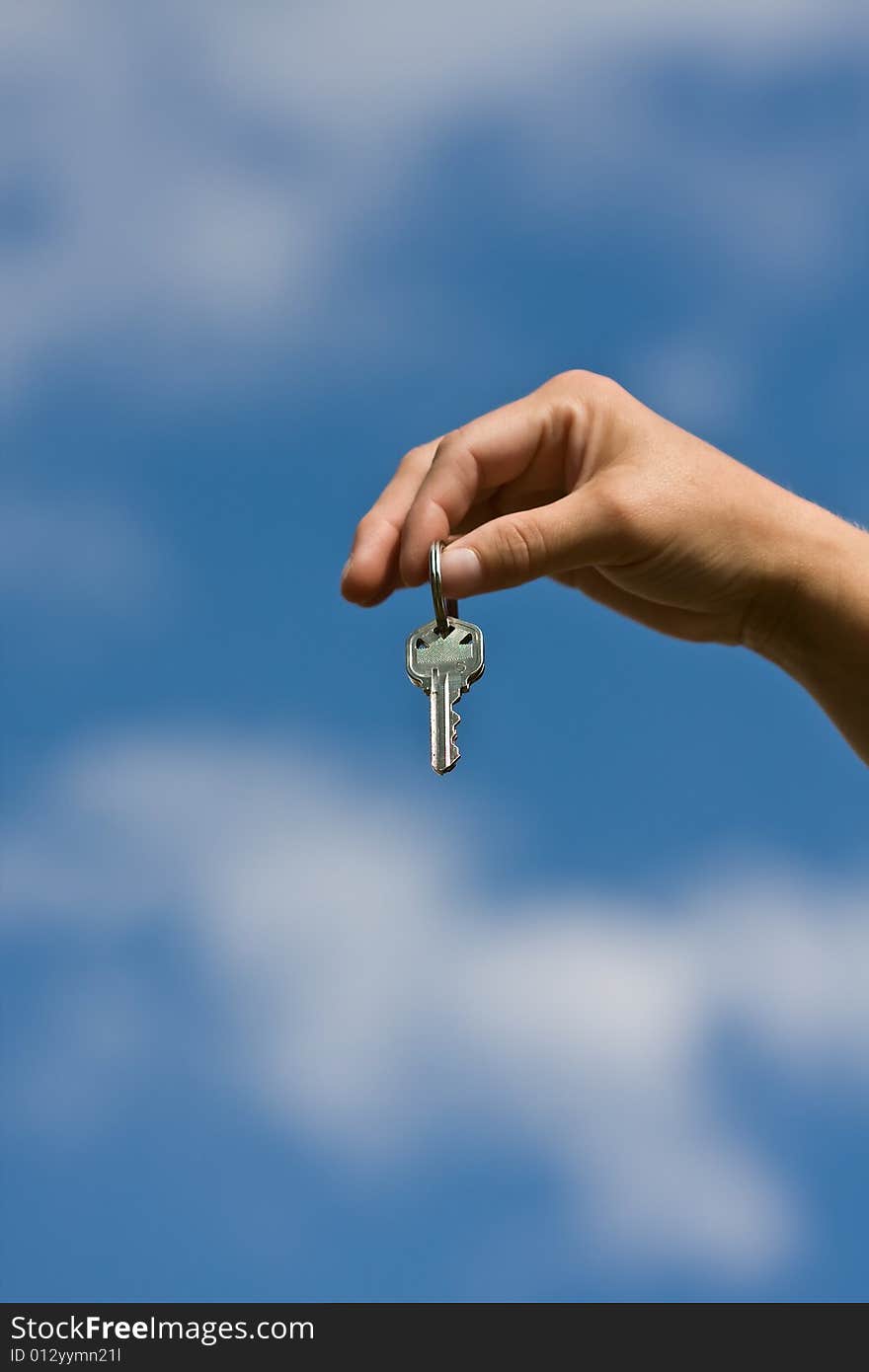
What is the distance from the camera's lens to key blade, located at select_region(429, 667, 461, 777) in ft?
13.8

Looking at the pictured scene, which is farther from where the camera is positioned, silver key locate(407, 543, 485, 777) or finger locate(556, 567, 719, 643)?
finger locate(556, 567, 719, 643)

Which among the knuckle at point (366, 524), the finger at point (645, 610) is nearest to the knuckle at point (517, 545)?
the knuckle at point (366, 524)

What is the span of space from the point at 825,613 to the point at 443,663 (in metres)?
1.29

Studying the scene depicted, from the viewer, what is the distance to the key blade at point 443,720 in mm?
4195

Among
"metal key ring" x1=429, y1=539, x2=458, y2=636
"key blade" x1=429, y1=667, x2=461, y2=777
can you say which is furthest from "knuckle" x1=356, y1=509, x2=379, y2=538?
"key blade" x1=429, y1=667, x2=461, y2=777

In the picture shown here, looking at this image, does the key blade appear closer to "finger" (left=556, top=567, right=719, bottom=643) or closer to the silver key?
the silver key

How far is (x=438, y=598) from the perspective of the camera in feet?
14.1

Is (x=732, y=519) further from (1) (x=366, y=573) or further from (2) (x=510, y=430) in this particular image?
(1) (x=366, y=573)

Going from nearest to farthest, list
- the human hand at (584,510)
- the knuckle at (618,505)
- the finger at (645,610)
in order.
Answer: the human hand at (584,510) → the knuckle at (618,505) → the finger at (645,610)

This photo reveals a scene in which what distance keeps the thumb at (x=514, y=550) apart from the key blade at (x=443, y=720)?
0.24m

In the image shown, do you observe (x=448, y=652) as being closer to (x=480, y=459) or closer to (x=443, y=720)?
(x=443, y=720)

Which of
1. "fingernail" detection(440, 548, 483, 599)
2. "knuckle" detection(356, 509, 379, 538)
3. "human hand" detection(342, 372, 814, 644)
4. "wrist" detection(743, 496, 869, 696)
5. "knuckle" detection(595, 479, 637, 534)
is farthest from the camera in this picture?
"wrist" detection(743, 496, 869, 696)

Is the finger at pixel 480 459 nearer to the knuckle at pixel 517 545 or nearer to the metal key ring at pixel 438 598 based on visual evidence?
the metal key ring at pixel 438 598

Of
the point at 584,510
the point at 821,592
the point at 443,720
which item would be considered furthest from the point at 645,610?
the point at 443,720
